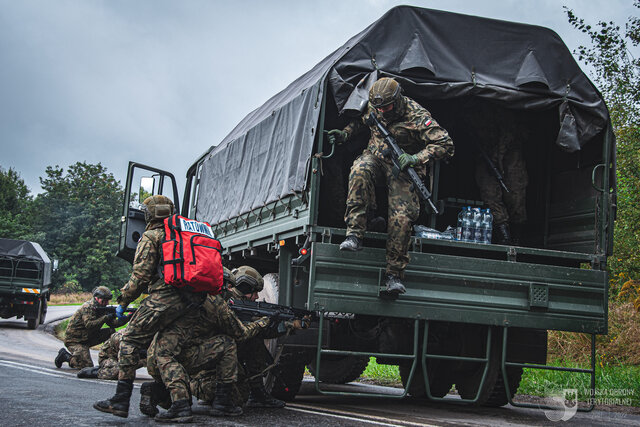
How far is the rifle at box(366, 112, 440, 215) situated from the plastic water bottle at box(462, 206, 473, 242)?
80 centimetres

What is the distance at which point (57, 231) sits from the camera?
5225 cm

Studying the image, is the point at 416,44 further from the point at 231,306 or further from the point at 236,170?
the point at 236,170

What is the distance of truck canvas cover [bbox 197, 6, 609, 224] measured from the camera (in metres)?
6.50

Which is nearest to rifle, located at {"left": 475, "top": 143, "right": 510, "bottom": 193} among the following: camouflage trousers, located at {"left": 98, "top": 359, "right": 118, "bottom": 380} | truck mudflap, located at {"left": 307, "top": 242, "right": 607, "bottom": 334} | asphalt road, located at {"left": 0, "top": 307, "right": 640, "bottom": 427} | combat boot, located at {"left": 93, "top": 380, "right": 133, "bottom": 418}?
truck mudflap, located at {"left": 307, "top": 242, "right": 607, "bottom": 334}

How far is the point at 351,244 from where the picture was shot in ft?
20.0

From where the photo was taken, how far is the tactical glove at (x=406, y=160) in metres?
6.15

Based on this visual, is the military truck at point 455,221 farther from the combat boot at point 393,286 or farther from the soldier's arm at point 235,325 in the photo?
the soldier's arm at point 235,325

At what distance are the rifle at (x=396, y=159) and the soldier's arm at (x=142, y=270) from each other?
2200 millimetres

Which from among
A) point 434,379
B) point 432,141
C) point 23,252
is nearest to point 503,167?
point 432,141

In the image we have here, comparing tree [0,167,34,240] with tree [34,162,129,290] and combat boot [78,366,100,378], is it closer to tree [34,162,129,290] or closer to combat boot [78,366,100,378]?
tree [34,162,129,290]

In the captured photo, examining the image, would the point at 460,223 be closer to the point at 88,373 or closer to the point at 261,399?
the point at 261,399

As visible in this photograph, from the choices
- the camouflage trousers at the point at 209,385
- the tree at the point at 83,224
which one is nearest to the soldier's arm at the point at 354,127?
the camouflage trousers at the point at 209,385

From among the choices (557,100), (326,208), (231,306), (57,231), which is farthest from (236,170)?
(57,231)

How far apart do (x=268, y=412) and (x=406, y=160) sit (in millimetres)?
2452
